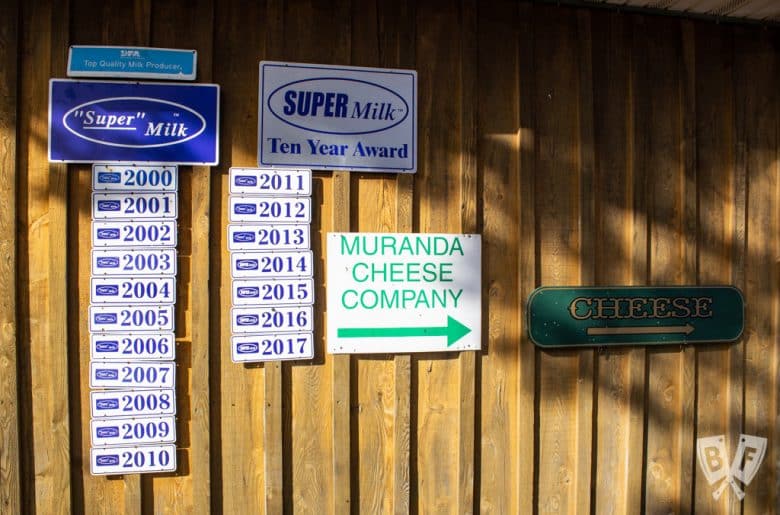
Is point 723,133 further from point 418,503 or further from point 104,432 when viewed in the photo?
point 104,432

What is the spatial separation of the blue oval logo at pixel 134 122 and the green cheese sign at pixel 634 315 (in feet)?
6.84

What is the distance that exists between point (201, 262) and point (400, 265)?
40.9 inches

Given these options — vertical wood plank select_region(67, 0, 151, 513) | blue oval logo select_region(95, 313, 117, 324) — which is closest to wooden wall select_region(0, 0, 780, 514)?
vertical wood plank select_region(67, 0, 151, 513)

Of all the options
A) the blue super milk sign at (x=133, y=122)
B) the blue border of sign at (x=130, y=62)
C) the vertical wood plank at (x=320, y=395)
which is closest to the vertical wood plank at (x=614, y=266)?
the vertical wood plank at (x=320, y=395)

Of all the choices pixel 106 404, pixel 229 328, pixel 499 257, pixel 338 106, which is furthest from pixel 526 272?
pixel 106 404

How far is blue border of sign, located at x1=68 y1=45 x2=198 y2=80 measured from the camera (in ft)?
8.30

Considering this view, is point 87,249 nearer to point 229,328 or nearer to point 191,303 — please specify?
point 191,303

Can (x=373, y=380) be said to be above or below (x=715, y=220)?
below

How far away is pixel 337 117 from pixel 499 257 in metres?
1.18

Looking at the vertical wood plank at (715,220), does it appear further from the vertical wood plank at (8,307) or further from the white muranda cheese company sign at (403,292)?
the vertical wood plank at (8,307)

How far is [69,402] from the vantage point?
2.52 metres

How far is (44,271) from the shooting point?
100.0 inches

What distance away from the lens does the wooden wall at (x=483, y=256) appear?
8.33 ft

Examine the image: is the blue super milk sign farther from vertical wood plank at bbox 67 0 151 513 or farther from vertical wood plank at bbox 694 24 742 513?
vertical wood plank at bbox 694 24 742 513
